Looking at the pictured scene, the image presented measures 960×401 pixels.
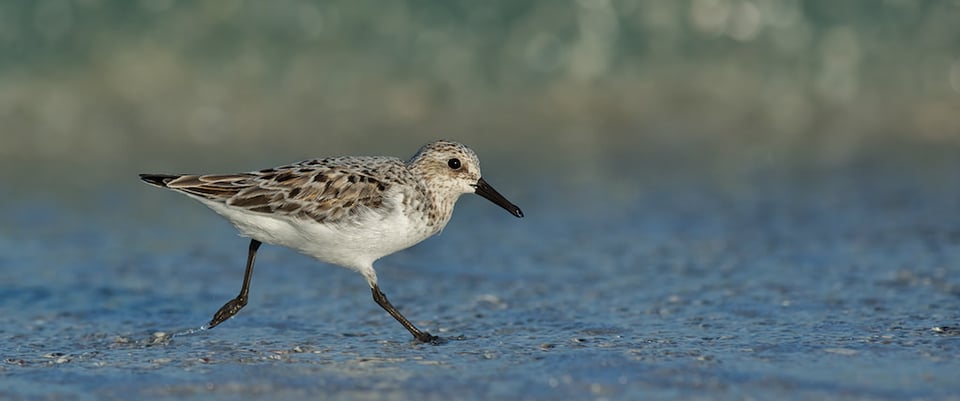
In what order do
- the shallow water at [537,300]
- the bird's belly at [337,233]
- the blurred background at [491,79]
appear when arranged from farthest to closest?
the blurred background at [491,79]
the bird's belly at [337,233]
the shallow water at [537,300]

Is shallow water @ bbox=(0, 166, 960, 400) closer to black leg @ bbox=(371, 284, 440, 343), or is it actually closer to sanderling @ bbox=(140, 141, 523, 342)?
black leg @ bbox=(371, 284, 440, 343)

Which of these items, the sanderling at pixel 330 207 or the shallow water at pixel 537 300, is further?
the sanderling at pixel 330 207

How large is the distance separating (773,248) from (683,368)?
382 centimetres

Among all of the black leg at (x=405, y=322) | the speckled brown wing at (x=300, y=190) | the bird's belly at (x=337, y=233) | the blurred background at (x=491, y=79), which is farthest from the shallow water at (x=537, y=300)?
the blurred background at (x=491, y=79)

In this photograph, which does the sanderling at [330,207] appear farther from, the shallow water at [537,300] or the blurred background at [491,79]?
the blurred background at [491,79]

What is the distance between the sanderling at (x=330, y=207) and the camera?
722 cm

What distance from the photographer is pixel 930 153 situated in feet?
43.4

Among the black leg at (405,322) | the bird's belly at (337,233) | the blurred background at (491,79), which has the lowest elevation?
the black leg at (405,322)

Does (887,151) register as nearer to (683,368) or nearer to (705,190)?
(705,190)

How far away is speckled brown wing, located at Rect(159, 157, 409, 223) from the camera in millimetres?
7219

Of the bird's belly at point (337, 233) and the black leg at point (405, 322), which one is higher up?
the bird's belly at point (337, 233)

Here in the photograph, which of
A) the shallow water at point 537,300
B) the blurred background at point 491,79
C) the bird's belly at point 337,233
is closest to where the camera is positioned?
the shallow water at point 537,300

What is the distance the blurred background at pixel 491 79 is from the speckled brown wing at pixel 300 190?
5.84 meters

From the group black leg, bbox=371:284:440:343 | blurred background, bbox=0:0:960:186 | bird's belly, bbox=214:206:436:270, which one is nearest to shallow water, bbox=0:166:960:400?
black leg, bbox=371:284:440:343
